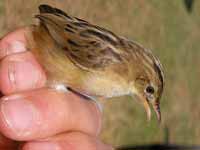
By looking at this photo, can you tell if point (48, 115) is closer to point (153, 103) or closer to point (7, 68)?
point (7, 68)

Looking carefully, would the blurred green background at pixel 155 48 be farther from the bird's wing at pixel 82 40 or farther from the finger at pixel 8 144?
the finger at pixel 8 144

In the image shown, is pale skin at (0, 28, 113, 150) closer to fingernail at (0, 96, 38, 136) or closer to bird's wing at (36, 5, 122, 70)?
fingernail at (0, 96, 38, 136)

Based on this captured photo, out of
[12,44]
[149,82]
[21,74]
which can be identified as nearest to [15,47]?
[12,44]

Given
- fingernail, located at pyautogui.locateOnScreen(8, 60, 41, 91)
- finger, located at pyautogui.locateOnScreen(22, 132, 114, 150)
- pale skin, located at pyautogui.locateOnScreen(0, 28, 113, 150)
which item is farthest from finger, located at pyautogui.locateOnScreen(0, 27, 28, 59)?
finger, located at pyautogui.locateOnScreen(22, 132, 114, 150)

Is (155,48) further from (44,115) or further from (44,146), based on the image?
(44,146)

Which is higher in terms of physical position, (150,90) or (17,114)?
(17,114)
